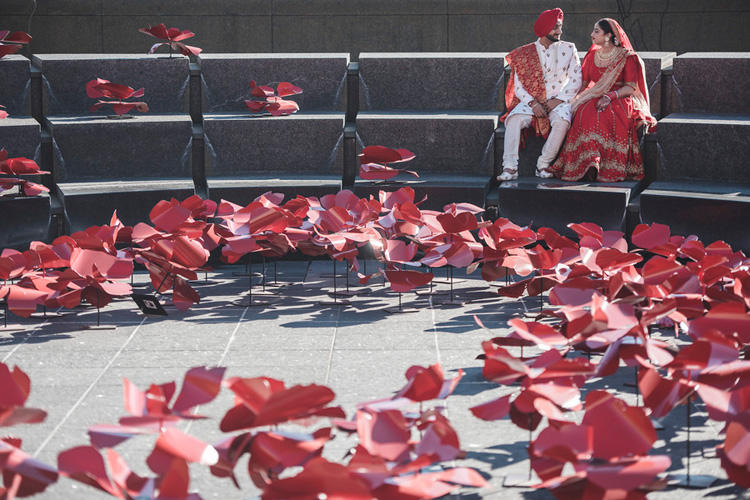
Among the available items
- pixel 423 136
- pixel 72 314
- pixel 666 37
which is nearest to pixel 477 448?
pixel 72 314

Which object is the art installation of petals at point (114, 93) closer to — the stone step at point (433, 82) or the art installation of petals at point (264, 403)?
the stone step at point (433, 82)

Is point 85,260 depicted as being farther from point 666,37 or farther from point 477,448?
point 666,37

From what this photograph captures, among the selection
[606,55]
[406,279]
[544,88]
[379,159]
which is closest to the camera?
[406,279]

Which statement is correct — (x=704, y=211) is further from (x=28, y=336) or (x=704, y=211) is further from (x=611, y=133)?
(x=28, y=336)

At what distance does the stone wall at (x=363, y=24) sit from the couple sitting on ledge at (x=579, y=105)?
3.24m

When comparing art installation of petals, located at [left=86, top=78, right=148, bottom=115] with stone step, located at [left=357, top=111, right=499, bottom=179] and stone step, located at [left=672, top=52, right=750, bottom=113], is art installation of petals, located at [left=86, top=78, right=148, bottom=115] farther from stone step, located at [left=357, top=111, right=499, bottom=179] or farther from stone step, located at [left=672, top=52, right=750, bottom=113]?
stone step, located at [left=672, top=52, right=750, bottom=113]

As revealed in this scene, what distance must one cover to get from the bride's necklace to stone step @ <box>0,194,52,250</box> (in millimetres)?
3981

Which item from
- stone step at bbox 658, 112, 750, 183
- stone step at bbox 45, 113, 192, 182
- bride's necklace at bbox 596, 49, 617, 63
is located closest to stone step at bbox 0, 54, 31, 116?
stone step at bbox 45, 113, 192, 182

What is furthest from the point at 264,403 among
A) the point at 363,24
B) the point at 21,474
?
the point at 363,24

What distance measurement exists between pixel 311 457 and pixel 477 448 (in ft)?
3.04

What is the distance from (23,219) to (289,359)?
288 centimetres

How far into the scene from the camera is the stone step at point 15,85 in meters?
6.95

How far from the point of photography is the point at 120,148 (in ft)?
22.0

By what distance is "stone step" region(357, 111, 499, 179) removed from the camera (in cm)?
691
